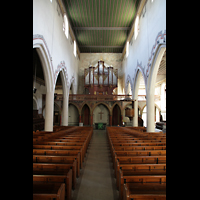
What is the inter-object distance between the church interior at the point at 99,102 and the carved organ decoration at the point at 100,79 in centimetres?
12

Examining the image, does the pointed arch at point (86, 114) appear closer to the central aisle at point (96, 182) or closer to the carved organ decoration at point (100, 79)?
the carved organ decoration at point (100, 79)

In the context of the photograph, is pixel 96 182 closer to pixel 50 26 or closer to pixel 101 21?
pixel 50 26

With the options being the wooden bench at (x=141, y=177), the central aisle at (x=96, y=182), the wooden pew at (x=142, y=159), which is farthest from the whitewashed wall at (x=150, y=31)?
the central aisle at (x=96, y=182)

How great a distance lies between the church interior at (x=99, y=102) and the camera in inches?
118

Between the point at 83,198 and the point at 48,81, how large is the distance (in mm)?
7619

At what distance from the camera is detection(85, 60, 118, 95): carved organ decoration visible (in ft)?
58.5

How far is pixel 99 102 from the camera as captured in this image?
53.5ft

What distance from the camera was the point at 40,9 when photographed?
7.14 meters

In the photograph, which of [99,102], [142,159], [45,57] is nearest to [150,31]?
[45,57]

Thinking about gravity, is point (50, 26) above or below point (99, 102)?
above

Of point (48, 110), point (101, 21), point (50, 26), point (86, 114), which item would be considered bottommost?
point (86, 114)

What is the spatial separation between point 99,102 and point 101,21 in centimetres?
802
